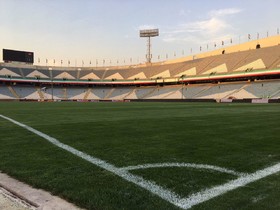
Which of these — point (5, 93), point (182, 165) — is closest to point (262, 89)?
point (182, 165)

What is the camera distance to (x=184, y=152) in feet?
23.6

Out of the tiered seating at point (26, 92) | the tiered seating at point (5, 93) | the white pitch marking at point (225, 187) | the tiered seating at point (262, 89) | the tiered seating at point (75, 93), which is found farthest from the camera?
the tiered seating at point (75, 93)

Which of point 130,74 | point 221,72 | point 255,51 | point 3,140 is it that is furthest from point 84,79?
point 3,140

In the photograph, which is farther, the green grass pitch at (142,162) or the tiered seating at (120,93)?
the tiered seating at (120,93)

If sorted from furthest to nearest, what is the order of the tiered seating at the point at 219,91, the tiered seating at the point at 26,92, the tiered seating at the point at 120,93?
the tiered seating at the point at 120,93
the tiered seating at the point at 26,92
the tiered seating at the point at 219,91

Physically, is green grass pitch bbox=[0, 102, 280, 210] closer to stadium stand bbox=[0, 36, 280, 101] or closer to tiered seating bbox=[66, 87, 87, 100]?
stadium stand bbox=[0, 36, 280, 101]

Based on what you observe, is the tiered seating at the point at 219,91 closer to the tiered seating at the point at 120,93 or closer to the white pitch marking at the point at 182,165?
the tiered seating at the point at 120,93

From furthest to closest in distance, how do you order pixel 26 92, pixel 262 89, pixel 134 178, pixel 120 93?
1. pixel 120 93
2. pixel 26 92
3. pixel 262 89
4. pixel 134 178

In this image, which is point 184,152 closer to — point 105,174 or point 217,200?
point 105,174

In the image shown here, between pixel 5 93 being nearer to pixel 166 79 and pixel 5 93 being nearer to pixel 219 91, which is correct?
pixel 166 79

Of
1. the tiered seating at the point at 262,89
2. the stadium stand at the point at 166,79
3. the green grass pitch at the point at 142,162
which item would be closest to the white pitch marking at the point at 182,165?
the green grass pitch at the point at 142,162

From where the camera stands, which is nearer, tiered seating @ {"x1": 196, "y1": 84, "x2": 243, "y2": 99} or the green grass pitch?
the green grass pitch

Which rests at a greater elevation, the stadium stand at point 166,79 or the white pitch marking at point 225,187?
the stadium stand at point 166,79

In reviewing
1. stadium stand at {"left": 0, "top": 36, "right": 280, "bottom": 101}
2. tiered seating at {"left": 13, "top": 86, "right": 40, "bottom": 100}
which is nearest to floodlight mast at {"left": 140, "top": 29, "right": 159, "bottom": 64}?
stadium stand at {"left": 0, "top": 36, "right": 280, "bottom": 101}
